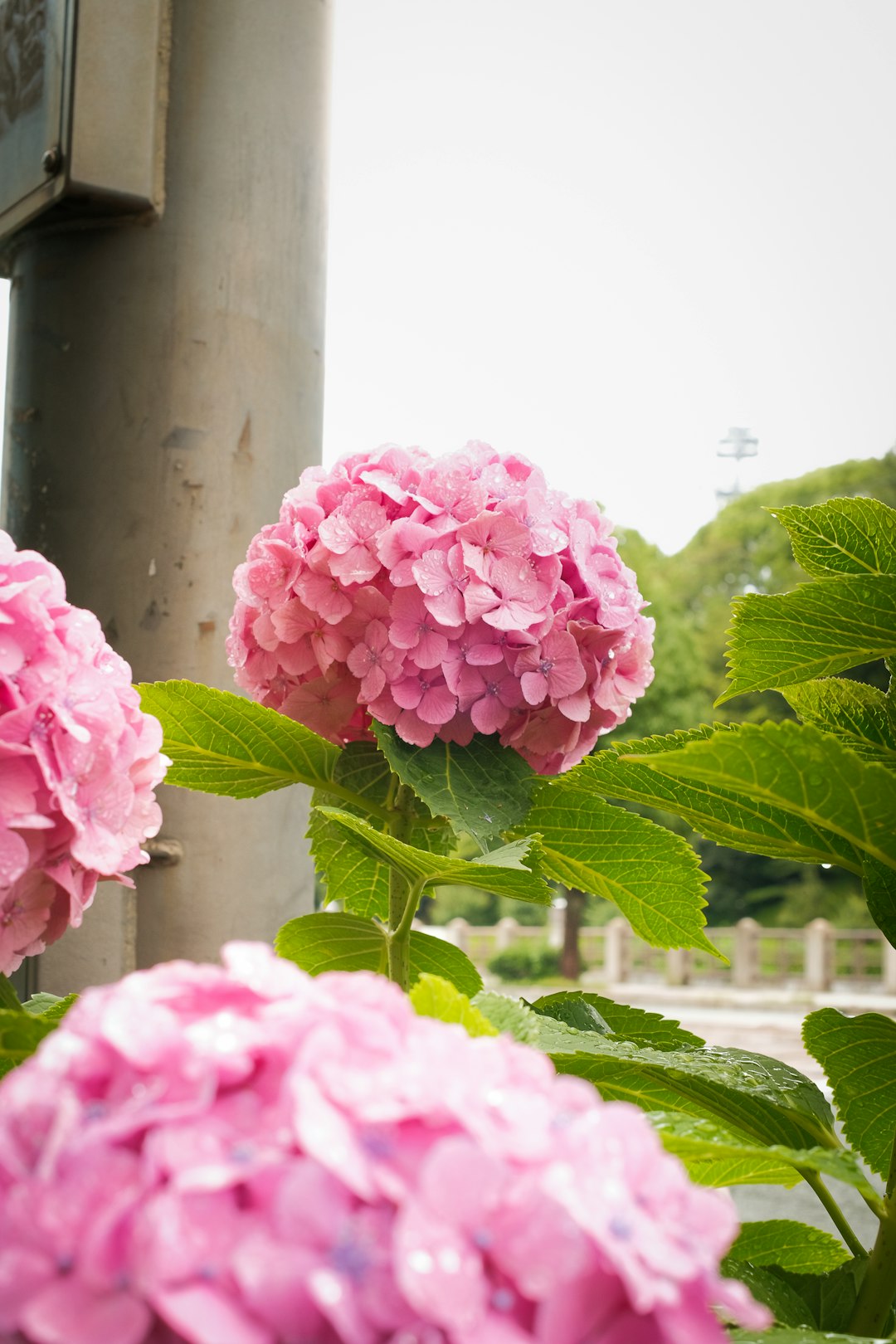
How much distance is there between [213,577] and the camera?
128 centimetres

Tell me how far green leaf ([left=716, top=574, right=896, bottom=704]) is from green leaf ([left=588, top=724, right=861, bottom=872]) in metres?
0.05

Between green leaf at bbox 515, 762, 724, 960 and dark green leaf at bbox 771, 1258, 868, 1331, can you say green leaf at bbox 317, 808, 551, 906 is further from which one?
dark green leaf at bbox 771, 1258, 868, 1331

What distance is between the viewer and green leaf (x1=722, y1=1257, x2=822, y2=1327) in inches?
20.9

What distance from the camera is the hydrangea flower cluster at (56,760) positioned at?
51cm

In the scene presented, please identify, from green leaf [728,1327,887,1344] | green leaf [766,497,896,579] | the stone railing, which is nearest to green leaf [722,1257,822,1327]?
green leaf [728,1327,887,1344]

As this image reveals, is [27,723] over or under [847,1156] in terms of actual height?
over

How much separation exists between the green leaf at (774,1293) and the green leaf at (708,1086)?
0.06 meters

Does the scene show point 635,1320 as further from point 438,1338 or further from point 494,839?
point 494,839

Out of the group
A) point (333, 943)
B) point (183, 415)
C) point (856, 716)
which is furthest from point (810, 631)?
point (183, 415)

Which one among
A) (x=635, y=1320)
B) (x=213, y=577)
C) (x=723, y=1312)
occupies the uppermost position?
(x=213, y=577)

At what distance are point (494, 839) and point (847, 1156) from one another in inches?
13.2

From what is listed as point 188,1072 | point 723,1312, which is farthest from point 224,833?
point 188,1072

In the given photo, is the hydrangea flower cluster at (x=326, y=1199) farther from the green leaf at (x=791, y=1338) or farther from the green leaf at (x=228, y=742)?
the green leaf at (x=228, y=742)

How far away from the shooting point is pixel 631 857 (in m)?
0.74
